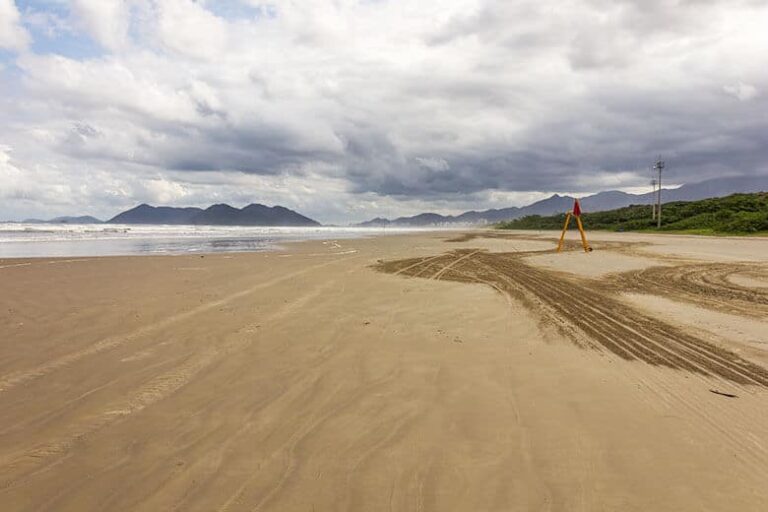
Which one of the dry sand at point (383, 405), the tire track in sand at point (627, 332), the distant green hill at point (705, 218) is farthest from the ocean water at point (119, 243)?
the distant green hill at point (705, 218)

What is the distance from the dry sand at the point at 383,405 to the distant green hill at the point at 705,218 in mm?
47887

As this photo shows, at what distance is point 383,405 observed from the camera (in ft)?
15.8

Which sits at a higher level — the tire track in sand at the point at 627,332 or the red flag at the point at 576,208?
the red flag at the point at 576,208

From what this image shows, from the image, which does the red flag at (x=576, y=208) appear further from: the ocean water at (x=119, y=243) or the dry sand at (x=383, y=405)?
the ocean water at (x=119, y=243)

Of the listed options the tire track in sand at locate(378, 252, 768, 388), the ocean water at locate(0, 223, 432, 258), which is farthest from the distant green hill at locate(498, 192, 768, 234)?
the ocean water at locate(0, 223, 432, 258)

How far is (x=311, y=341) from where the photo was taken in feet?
24.4

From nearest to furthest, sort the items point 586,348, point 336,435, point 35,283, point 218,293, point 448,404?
point 336,435 → point 448,404 → point 586,348 → point 218,293 → point 35,283

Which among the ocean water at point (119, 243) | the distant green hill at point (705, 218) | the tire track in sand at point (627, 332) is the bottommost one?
the tire track in sand at point (627, 332)

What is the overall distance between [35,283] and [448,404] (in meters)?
15.4

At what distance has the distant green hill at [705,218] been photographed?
47634 millimetres

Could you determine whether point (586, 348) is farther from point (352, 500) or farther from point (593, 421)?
point (352, 500)

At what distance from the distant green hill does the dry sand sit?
157ft

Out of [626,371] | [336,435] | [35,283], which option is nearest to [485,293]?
[626,371]

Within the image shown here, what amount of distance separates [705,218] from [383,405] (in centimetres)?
7052
